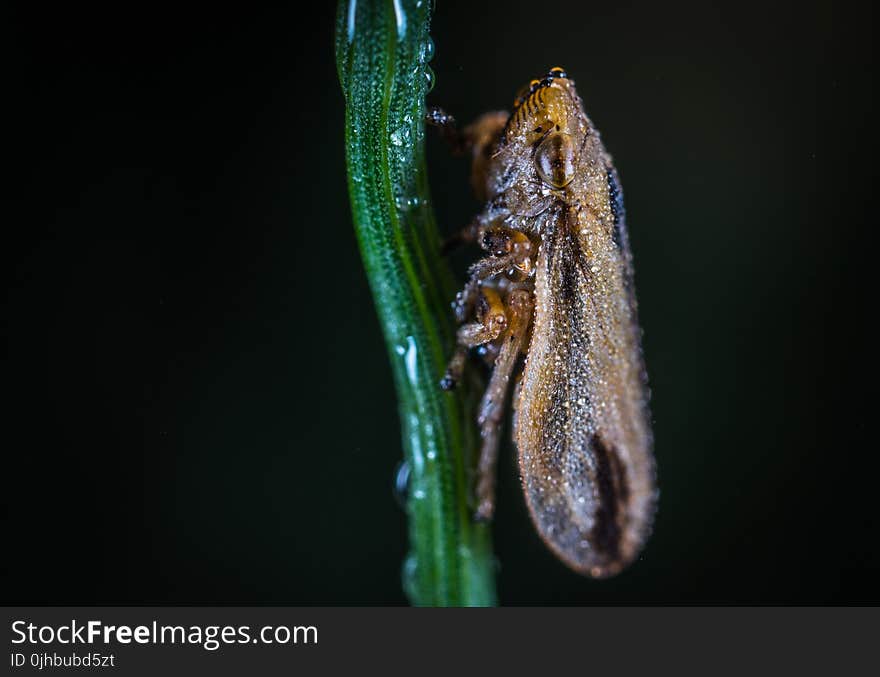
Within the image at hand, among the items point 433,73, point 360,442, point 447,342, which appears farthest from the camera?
point 360,442

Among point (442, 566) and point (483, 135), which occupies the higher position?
point (483, 135)

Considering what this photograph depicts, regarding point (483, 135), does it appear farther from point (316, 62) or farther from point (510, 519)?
point (510, 519)

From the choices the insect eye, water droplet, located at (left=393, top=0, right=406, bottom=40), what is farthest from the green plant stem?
the insect eye

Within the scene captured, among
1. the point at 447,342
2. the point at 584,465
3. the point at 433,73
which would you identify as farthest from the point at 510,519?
the point at 433,73

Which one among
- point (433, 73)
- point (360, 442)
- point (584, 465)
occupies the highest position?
point (433, 73)

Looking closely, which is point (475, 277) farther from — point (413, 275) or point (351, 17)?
point (351, 17)

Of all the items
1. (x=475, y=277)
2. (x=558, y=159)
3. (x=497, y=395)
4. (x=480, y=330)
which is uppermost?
(x=558, y=159)

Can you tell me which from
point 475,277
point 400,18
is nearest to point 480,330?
point 475,277
